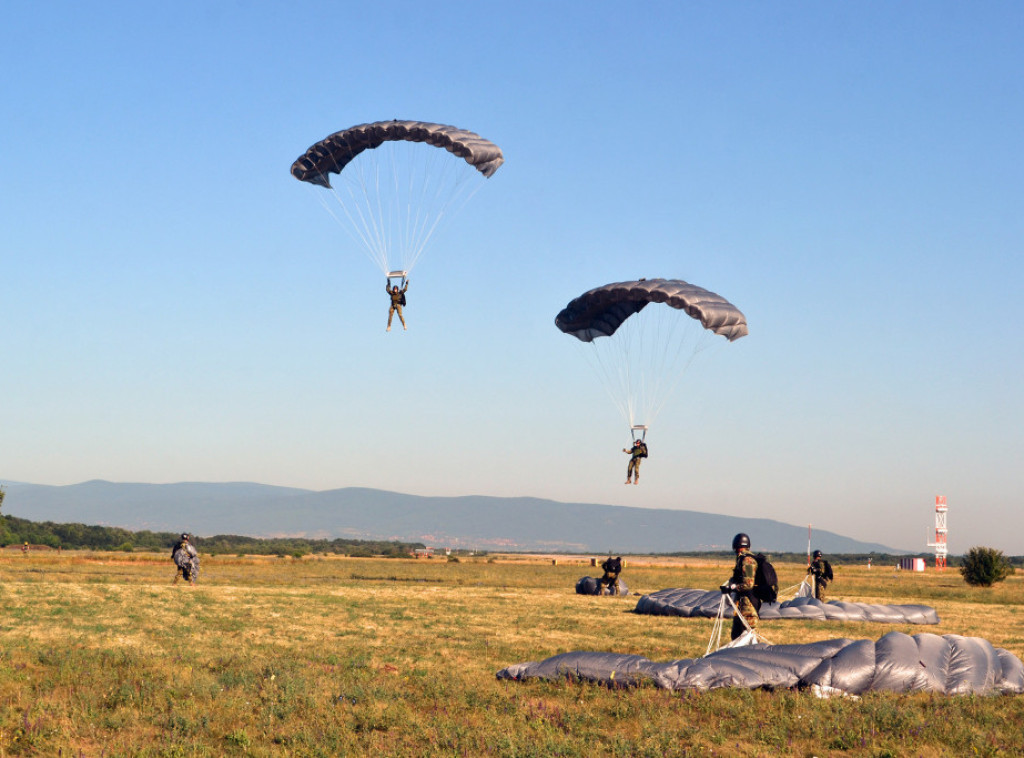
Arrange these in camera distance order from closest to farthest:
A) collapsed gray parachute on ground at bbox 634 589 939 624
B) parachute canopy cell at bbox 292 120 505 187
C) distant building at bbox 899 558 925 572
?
1. collapsed gray parachute on ground at bbox 634 589 939 624
2. parachute canopy cell at bbox 292 120 505 187
3. distant building at bbox 899 558 925 572

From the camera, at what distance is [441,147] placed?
89.0 ft

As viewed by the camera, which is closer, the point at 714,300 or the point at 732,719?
the point at 732,719

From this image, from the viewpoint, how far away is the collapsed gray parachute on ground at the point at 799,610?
79.1ft

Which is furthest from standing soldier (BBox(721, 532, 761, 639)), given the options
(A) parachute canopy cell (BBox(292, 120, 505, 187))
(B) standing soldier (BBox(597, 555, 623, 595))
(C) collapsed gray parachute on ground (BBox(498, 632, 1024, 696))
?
(B) standing soldier (BBox(597, 555, 623, 595))

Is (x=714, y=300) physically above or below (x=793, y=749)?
above

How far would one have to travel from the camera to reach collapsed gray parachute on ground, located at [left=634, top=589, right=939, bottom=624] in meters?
24.1

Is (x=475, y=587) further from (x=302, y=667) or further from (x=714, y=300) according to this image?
Answer: (x=302, y=667)

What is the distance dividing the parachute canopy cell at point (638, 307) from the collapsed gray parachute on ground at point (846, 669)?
484 inches

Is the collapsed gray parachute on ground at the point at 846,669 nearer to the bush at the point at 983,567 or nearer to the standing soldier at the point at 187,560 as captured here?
the standing soldier at the point at 187,560

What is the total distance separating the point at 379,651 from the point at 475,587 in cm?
1948

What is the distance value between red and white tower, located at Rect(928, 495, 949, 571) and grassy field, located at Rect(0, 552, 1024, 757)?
64915mm

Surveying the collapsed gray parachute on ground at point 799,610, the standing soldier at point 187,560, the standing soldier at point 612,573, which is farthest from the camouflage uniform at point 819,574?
the standing soldier at point 187,560

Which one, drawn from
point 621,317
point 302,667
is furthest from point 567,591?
point 302,667

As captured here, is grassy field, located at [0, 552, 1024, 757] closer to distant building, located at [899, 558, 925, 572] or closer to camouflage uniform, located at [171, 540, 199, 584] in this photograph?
camouflage uniform, located at [171, 540, 199, 584]
